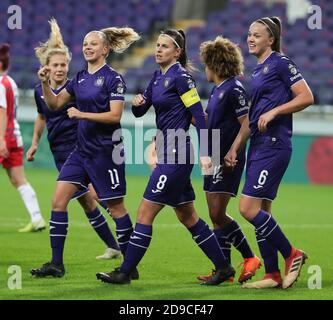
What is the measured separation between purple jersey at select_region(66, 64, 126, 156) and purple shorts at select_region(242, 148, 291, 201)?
4.14 feet

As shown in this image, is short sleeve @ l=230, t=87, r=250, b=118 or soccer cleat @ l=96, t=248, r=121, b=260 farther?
soccer cleat @ l=96, t=248, r=121, b=260

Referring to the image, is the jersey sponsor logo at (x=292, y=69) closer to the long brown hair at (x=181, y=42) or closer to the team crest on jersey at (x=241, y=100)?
the team crest on jersey at (x=241, y=100)

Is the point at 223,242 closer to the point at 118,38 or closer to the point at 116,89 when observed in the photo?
the point at 116,89

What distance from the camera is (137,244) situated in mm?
7312

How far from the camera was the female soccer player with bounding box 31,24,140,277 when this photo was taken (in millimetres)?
7680

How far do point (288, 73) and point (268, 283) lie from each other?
5.63 ft

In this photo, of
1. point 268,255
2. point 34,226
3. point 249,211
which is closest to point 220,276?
point 268,255

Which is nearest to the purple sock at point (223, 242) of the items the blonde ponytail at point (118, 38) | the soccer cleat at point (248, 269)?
the soccer cleat at point (248, 269)

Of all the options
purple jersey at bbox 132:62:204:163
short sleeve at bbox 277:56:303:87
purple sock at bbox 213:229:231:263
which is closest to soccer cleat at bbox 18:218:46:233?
purple sock at bbox 213:229:231:263

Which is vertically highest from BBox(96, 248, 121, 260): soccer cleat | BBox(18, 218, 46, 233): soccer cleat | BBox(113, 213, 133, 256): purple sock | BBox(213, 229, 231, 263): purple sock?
BBox(113, 213, 133, 256): purple sock

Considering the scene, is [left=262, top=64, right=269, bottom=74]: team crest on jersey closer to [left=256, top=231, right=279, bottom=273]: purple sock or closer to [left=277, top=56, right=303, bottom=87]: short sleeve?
[left=277, top=56, right=303, bottom=87]: short sleeve

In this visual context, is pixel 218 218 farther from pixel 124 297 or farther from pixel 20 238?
pixel 20 238

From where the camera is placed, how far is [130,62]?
82.9 ft

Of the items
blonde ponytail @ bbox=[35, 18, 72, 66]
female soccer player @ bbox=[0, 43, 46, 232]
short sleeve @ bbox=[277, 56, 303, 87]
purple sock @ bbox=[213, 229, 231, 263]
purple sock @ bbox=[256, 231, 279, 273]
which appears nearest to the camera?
short sleeve @ bbox=[277, 56, 303, 87]
